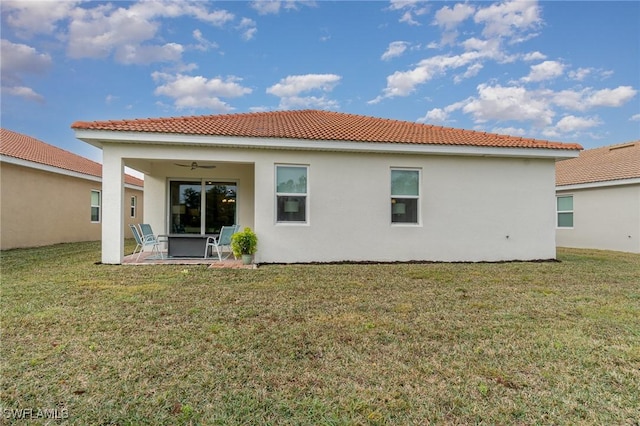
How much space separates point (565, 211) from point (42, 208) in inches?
915

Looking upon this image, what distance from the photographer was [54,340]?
3.62 m

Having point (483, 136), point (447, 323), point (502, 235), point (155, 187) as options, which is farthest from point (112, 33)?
point (502, 235)

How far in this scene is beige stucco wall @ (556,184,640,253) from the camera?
1320 centimetres

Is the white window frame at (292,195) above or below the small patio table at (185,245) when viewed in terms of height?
above

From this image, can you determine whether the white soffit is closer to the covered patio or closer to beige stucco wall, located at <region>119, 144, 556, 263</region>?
beige stucco wall, located at <region>119, 144, 556, 263</region>

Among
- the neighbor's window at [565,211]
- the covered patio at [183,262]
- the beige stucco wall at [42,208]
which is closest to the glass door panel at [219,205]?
the covered patio at [183,262]

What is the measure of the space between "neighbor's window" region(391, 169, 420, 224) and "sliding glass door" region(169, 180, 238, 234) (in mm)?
5687

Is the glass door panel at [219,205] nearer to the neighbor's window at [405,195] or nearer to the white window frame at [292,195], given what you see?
the white window frame at [292,195]

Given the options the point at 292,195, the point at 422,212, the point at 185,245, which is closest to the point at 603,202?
the point at 422,212

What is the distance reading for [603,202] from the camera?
46.6 feet

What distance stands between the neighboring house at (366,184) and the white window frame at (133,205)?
37.2 feet

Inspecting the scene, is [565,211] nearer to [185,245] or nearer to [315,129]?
[315,129]

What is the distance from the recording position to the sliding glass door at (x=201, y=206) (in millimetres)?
11805

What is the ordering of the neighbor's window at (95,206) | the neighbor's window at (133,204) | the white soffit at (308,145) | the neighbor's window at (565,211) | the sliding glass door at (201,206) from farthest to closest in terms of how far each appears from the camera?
the neighbor's window at (133,204), the neighbor's window at (95,206), the neighbor's window at (565,211), the sliding glass door at (201,206), the white soffit at (308,145)
